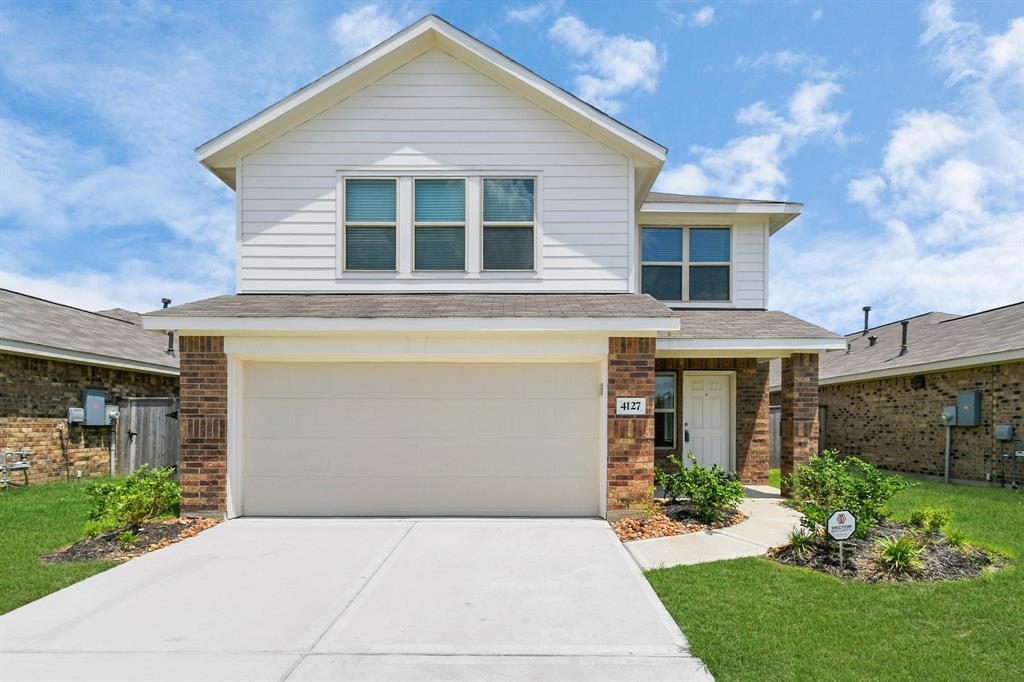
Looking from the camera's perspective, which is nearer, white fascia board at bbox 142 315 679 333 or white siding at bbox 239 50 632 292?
white fascia board at bbox 142 315 679 333

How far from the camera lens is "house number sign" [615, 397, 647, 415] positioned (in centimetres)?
782

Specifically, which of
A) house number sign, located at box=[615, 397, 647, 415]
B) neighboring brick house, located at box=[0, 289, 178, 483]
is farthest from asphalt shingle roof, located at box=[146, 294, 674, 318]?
neighboring brick house, located at box=[0, 289, 178, 483]

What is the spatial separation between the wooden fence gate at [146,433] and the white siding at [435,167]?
689 centimetres

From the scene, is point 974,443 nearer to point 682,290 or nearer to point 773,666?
point 682,290

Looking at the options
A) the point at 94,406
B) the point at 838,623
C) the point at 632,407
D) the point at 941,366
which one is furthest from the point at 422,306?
the point at 941,366

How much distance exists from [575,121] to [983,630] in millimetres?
7624

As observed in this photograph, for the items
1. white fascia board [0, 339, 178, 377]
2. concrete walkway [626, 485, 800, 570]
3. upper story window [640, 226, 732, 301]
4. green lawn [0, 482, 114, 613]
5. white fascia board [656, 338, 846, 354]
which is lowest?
green lawn [0, 482, 114, 613]

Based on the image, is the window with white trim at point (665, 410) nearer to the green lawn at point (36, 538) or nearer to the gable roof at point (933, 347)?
the gable roof at point (933, 347)

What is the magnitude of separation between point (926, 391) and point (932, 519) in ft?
27.1

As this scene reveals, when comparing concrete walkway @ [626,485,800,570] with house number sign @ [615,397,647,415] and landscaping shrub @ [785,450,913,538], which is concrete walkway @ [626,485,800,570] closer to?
landscaping shrub @ [785,450,913,538]

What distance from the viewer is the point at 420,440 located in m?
8.19

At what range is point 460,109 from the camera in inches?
359

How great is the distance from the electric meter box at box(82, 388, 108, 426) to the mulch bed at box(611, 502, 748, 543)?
11536 millimetres

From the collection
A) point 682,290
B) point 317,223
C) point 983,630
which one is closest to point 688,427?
point 682,290
